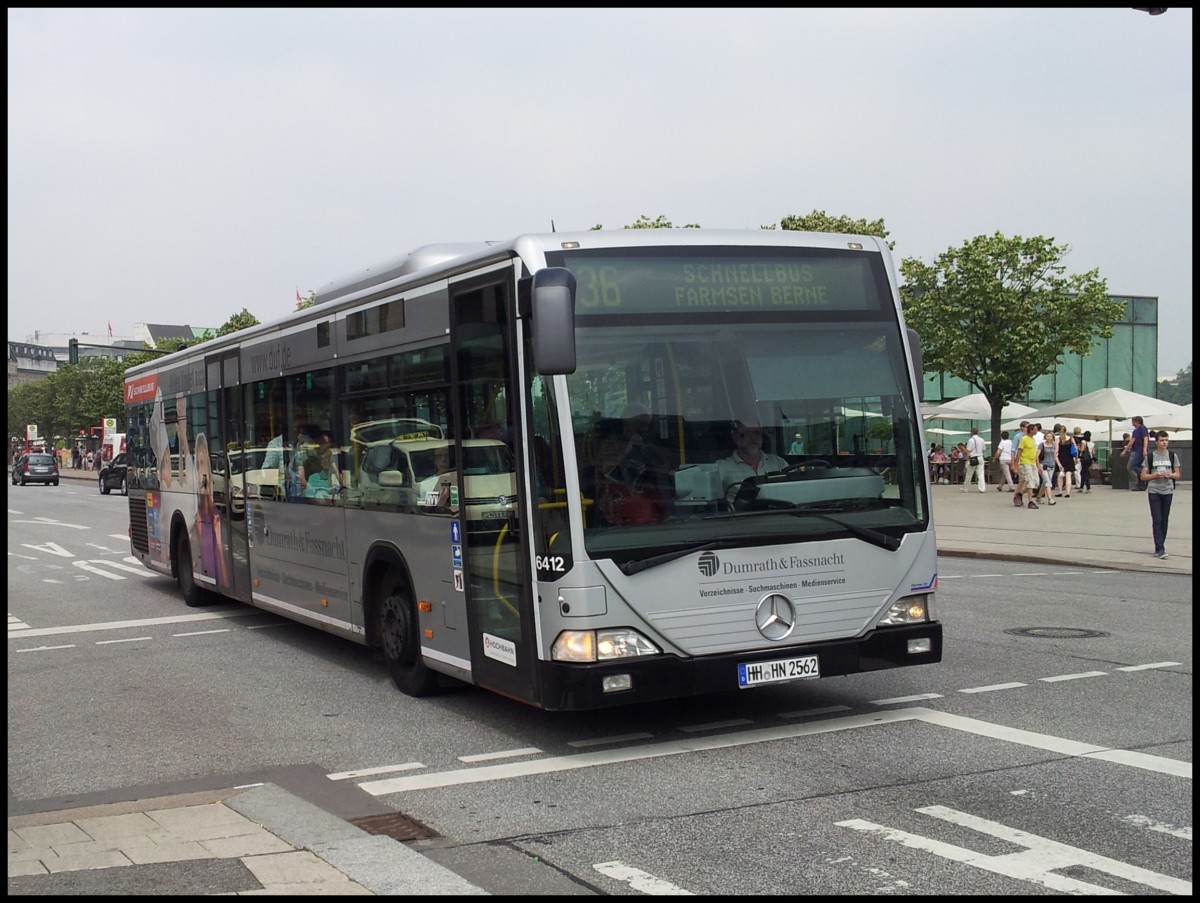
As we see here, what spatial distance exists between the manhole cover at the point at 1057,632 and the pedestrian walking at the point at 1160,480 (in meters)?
6.70

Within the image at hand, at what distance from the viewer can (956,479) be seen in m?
45.3

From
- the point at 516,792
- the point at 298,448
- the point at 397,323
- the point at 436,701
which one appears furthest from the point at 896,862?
the point at 298,448

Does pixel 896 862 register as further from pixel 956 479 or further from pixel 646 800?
pixel 956 479

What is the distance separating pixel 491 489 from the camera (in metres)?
7.65

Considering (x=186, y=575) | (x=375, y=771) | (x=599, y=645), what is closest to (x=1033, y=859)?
(x=599, y=645)

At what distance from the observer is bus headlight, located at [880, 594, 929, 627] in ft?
25.6

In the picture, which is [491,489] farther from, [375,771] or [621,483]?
[375,771]

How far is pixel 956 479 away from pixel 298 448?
37216 mm

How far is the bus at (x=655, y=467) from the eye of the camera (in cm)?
708

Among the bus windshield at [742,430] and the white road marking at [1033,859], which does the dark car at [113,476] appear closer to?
the bus windshield at [742,430]

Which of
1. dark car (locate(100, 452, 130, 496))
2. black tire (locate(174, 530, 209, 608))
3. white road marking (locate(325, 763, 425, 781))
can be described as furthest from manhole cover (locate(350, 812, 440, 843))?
dark car (locate(100, 452, 130, 496))

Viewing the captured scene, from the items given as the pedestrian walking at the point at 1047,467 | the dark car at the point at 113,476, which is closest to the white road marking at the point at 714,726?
the pedestrian walking at the point at 1047,467

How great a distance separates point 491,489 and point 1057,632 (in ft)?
19.7

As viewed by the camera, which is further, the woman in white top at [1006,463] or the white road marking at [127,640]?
the woman in white top at [1006,463]
